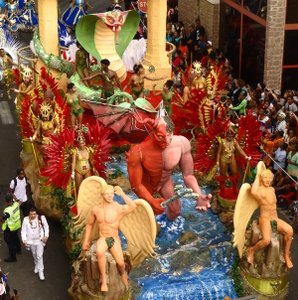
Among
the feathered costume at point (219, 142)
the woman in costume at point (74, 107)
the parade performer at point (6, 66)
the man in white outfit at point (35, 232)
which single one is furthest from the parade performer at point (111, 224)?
the parade performer at point (6, 66)

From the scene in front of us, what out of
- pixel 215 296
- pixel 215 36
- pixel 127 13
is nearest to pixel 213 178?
pixel 215 296

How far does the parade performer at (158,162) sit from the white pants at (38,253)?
6.44 ft

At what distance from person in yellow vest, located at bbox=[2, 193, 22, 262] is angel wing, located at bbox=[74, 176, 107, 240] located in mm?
1693

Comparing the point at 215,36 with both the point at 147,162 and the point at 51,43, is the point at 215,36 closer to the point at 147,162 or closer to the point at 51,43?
the point at 51,43

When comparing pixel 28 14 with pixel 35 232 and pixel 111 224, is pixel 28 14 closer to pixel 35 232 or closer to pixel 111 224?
pixel 35 232

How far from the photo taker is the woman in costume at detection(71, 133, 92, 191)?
39.3 ft

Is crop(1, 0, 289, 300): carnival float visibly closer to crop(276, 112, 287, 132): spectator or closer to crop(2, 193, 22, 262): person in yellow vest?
crop(2, 193, 22, 262): person in yellow vest

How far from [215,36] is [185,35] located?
4.31 feet

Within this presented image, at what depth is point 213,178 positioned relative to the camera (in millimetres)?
13109

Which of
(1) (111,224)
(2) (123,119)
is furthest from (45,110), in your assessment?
(1) (111,224)

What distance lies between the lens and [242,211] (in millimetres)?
10430

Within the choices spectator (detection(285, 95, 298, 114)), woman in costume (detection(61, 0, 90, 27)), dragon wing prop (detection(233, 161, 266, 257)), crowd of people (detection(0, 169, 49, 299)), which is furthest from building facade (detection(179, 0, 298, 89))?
dragon wing prop (detection(233, 161, 266, 257))

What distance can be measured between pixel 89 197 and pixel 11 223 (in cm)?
212

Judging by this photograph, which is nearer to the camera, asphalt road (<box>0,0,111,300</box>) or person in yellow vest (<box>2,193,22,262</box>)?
asphalt road (<box>0,0,111,300</box>)
